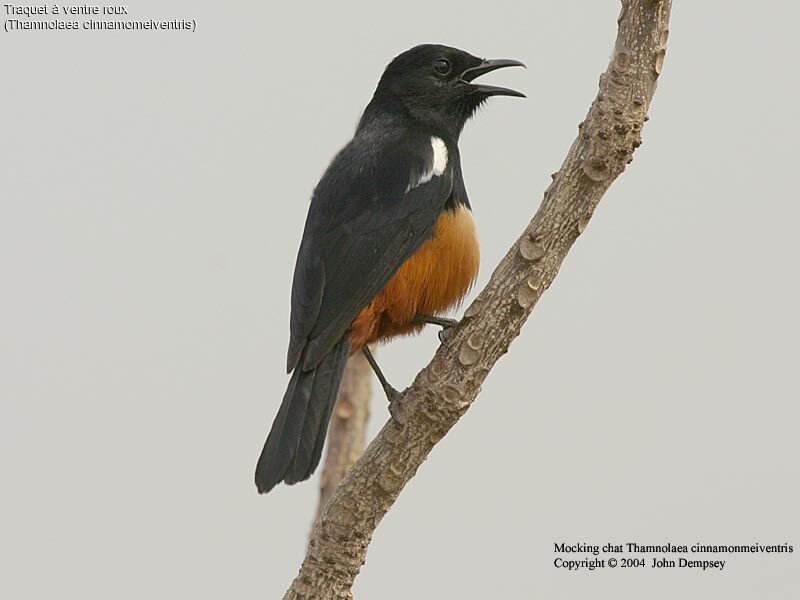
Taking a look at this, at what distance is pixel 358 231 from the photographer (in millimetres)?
3955

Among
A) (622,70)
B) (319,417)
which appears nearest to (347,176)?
(319,417)

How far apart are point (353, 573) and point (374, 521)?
0.21 meters

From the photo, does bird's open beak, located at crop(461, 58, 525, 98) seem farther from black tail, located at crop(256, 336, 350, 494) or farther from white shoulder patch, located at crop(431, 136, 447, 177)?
black tail, located at crop(256, 336, 350, 494)

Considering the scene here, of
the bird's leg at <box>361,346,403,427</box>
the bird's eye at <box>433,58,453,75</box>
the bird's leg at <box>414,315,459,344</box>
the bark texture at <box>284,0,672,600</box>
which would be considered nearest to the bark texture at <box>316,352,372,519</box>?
the bird's leg at <box>361,346,403,427</box>

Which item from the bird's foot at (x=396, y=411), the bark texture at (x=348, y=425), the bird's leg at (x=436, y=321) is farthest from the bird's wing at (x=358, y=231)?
the bark texture at (x=348, y=425)

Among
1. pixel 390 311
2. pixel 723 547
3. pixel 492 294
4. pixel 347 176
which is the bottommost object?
pixel 723 547

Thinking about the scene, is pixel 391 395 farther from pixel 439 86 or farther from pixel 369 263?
pixel 439 86

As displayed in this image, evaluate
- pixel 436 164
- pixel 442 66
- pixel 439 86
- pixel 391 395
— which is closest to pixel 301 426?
pixel 391 395

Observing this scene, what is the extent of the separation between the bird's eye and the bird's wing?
0.48 metres

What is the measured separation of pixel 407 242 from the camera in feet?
12.8

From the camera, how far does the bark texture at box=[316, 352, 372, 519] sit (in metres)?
5.40

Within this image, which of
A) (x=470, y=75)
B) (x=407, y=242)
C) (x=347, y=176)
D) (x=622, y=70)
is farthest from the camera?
(x=470, y=75)

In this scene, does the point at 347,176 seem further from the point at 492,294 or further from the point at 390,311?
the point at 492,294

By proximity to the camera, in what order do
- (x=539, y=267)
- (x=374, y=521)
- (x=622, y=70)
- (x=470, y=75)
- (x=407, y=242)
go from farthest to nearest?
(x=470, y=75)
(x=407, y=242)
(x=374, y=521)
(x=539, y=267)
(x=622, y=70)
